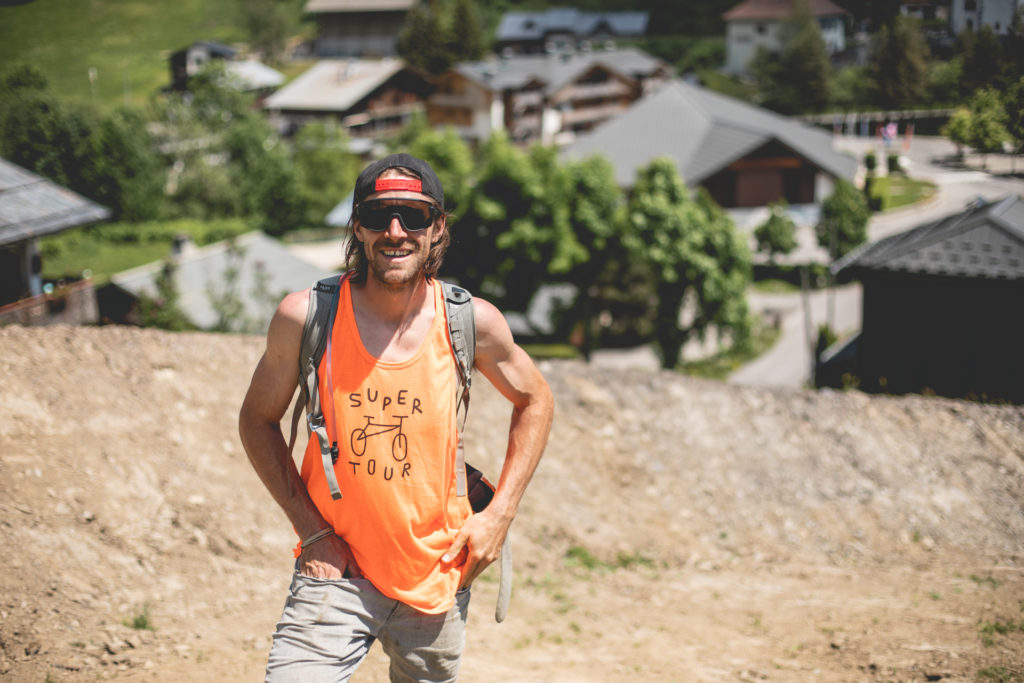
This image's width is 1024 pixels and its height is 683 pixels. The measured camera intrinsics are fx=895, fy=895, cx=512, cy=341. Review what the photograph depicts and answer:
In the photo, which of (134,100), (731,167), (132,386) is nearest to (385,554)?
(132,386)

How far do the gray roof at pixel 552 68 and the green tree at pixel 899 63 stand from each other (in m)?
55.4

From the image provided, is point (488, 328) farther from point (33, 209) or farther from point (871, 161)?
point (871, 161)

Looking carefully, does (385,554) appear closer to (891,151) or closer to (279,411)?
(279,411)

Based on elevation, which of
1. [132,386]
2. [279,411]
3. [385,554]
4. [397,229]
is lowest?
[132,386]

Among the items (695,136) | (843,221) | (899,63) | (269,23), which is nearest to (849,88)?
(899,63)

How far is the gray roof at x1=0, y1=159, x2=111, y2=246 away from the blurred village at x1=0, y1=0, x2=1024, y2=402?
0.07 meters

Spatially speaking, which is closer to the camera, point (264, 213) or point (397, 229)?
point (397, 229)

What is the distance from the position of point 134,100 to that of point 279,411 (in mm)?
28353

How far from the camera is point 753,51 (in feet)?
138

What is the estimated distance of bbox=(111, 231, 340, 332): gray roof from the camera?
78.0 ft

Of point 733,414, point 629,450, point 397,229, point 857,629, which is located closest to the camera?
point 397,229

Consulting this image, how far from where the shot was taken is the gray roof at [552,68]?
230 feet

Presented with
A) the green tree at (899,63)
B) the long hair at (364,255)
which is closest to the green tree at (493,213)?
the green tree at (899,63)

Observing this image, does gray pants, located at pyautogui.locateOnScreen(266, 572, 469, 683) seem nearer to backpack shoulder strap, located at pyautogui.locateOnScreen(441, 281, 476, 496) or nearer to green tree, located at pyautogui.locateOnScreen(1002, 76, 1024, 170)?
backpack shoulder strap, located at pyautogui.locateOnScreen(441, 281, 476, 496)
